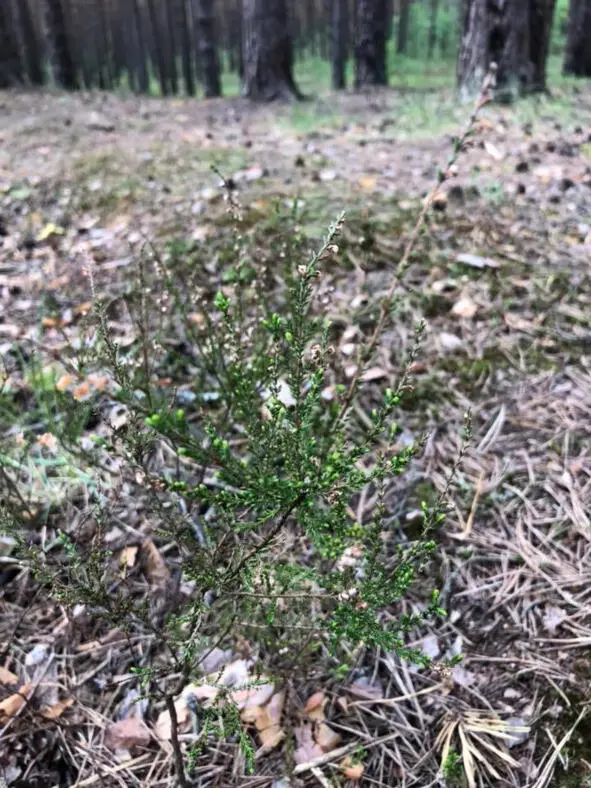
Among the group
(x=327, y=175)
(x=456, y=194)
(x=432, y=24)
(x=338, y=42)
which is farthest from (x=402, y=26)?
(x=456, y=194)

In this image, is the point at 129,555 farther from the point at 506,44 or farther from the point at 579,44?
the point at 579,44

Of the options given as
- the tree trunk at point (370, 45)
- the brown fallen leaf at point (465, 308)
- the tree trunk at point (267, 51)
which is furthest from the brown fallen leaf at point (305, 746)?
the tree trunk at point (370, 45)

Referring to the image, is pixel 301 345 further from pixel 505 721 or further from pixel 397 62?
pixel 397 62

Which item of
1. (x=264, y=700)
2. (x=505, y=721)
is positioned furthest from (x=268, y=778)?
(x=505, y=721)

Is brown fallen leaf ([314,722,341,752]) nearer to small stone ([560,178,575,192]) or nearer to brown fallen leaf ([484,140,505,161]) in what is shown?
small stone ([560,178,575,192])

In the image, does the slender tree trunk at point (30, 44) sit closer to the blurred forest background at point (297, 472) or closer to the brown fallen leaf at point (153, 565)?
the blurred forest background at point (297, 472)

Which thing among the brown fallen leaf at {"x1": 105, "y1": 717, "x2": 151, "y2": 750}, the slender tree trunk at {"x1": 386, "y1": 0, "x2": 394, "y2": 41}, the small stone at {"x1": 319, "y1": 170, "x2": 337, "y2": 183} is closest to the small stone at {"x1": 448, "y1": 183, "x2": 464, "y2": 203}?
the small stone at {"x1": 319, "y1": 170, "x2": 337, "y2": 183}
